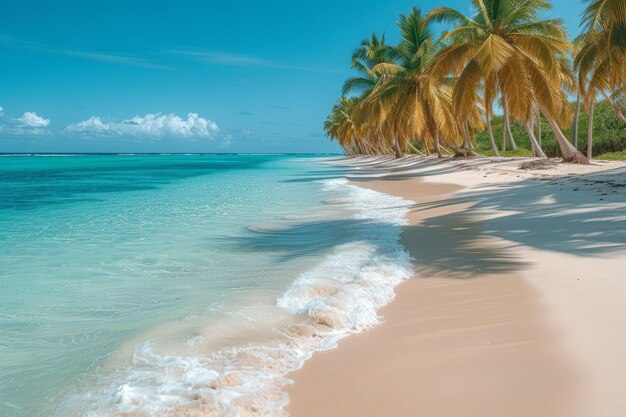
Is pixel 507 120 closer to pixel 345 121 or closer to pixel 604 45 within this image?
pixel 604 45

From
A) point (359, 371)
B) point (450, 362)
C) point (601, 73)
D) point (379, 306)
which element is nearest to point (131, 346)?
point (359, 371)

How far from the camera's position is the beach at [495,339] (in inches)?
96.0

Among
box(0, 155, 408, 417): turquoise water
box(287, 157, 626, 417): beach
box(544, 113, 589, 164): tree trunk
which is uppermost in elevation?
box(544, 113, 589, 164): tree trunk

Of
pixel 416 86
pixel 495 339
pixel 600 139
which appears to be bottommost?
pixel 495 339

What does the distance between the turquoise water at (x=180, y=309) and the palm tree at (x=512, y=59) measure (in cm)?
1044

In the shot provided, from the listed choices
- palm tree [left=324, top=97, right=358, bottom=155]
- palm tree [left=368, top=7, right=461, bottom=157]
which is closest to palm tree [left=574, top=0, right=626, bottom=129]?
palm tree [left=368, top=7, right=461, bottom=157]

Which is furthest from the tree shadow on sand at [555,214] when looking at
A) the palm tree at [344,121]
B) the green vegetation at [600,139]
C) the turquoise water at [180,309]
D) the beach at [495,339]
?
the palm tree at [344,121]

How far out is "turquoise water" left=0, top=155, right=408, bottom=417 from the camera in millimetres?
2850

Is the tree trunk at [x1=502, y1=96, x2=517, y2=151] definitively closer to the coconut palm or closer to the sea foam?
the sea foam

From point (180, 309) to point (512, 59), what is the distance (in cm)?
1677

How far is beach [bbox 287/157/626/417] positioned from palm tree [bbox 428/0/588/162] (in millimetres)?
11190

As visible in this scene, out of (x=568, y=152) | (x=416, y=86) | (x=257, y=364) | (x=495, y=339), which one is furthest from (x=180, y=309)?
(x=416, y=86)

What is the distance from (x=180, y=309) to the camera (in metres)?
4.49

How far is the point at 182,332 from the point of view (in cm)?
384
